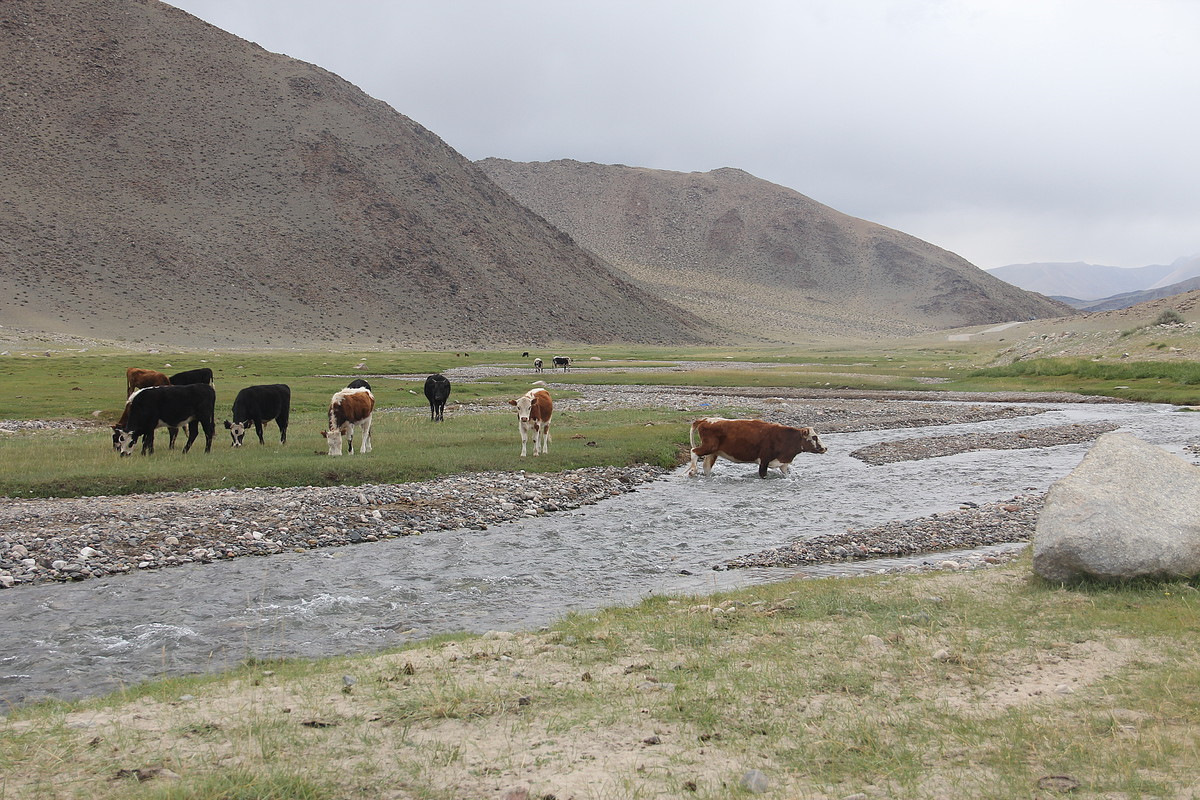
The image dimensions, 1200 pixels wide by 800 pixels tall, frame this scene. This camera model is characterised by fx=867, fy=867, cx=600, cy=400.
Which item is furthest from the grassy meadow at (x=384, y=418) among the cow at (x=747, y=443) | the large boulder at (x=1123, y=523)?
Answer: the large boulder at (x=1123, y=523)

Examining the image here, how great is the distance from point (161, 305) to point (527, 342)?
47.5 meters

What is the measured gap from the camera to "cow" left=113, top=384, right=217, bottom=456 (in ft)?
72.4

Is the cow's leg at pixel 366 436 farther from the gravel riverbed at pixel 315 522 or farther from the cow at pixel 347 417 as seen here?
the gravel riverbed at pixel 315 522

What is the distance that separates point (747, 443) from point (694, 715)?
52.4 feet

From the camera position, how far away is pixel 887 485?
2119cm

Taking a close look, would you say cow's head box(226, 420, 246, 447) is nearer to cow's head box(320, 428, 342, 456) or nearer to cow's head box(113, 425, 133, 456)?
cow's head box(113, 425, 133, 456)

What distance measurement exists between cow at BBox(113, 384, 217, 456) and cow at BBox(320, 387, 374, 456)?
10.5ft

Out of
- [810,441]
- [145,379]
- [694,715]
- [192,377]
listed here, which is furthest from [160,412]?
[694,715]

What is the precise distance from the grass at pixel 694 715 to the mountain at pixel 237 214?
99.4 meters

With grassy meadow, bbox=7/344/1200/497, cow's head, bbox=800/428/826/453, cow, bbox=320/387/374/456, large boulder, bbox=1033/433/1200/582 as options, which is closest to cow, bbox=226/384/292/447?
grassy meadow, bbox=7/344/1200/497

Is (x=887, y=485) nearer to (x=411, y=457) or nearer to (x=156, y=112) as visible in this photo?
(x=411, y=457)

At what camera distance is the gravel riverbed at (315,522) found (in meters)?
13.8

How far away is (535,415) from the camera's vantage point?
23734 mm

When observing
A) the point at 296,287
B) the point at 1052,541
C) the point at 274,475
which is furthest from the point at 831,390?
the point at 296,287
